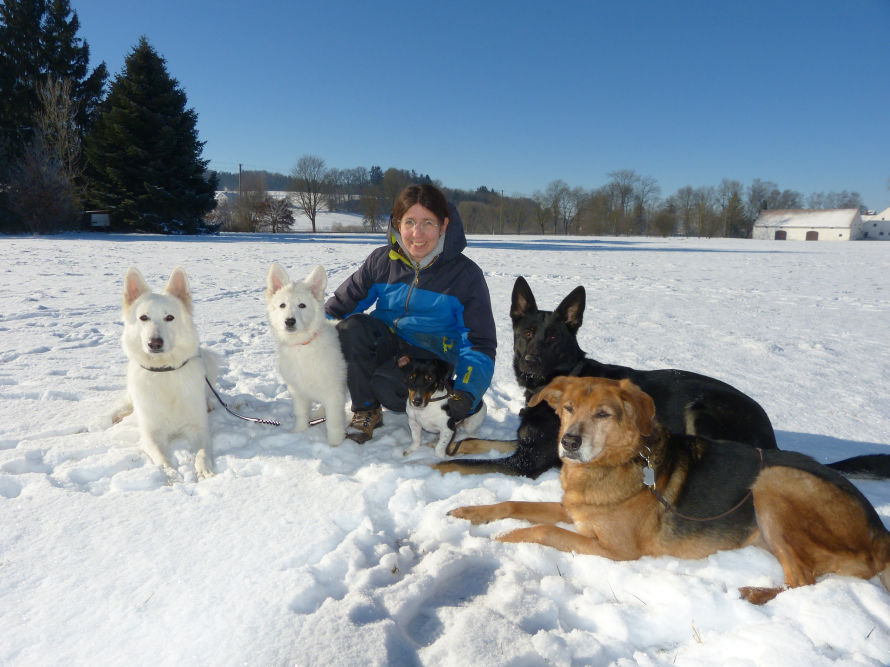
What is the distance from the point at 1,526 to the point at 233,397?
206 centimetres

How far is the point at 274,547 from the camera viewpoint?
7.85ft

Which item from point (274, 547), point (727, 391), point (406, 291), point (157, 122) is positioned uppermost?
point (157, 122)

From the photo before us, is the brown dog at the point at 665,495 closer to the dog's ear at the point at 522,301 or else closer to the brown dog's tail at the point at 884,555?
the brown dog's tail at the point at 884,555

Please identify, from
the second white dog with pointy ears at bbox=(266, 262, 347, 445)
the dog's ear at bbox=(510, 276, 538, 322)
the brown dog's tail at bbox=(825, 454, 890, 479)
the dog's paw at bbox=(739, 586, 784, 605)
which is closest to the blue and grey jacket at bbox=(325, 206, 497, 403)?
the dog's ear at bbox=(510, 276, 538, 322)

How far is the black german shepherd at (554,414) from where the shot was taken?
329cm

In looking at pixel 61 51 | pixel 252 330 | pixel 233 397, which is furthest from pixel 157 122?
pixel 233 397

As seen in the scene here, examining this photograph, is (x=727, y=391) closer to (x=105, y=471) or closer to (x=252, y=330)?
(x=105, y=471)

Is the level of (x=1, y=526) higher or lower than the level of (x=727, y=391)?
lower

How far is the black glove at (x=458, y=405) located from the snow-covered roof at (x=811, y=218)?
8794 centimetres

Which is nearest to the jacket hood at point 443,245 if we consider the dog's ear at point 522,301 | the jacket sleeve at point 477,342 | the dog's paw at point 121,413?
the jacket sleeve at point 477,342

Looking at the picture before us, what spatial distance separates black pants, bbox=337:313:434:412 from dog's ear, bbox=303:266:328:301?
361 millimetres

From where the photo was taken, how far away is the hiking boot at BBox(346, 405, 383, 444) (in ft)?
13.0

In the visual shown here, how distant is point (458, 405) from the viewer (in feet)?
12.1

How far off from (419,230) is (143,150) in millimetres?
30967
